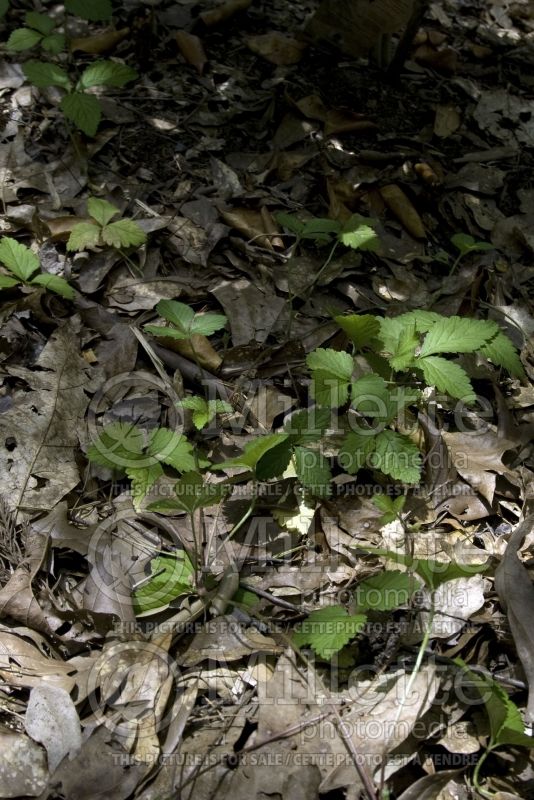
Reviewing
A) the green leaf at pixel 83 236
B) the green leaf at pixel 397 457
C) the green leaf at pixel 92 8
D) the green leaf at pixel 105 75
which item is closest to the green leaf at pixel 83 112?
the green leaf at pixel 105 75

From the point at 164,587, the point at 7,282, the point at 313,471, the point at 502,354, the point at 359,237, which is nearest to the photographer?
the point at 164,587

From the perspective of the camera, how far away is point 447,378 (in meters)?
2.22

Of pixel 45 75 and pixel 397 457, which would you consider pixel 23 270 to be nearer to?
pixel 45 75

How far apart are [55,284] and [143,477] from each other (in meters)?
0.92

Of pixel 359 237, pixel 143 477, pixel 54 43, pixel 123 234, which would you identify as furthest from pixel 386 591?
pixel 54 43

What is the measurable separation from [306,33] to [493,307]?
6.05ft

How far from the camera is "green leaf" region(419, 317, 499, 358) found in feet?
7.47

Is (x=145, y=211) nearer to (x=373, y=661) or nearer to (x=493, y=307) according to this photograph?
(x=493, y=307)

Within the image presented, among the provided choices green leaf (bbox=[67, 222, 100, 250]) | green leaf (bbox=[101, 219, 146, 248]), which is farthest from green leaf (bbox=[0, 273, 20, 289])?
green leaf (bbox=[101, 219, 146, 248])

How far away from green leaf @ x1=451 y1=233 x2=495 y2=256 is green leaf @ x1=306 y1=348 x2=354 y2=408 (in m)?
0.94

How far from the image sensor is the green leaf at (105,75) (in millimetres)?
2947

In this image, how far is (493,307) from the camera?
2.83m

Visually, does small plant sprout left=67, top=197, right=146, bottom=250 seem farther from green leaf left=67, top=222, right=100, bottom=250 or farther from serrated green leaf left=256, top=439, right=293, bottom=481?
serrated green leaf left=256, top=439, right=293, bottom=481

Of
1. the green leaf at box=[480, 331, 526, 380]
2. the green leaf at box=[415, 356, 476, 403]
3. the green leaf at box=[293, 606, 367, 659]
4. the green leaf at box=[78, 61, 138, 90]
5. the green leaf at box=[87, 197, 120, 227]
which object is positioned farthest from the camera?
the green leaf at box=[78, 61, 138, 90]
